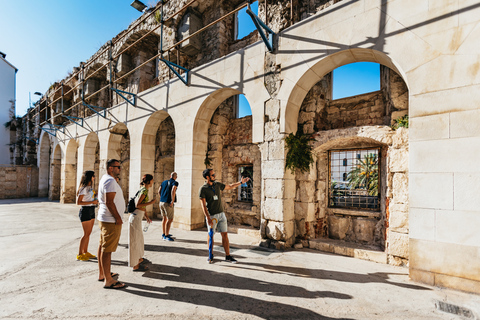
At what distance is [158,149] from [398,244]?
8.50 m

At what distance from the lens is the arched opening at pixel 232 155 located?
7.35 metres

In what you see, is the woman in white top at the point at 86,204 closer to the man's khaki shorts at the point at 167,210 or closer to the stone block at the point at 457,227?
the man's khaki shorts at the point at 167,210

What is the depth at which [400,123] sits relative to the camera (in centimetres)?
423

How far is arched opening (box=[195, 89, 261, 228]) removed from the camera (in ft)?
24.1

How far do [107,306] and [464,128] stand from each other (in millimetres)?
4860

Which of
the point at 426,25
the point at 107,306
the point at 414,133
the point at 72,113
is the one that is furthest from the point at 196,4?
the point at 72,113

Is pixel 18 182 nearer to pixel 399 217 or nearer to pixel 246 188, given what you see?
pixel 246 188

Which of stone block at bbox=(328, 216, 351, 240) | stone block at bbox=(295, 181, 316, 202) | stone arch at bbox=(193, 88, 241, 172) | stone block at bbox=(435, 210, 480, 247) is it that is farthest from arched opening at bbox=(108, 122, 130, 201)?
Result: stone block at bbox=(435, 210, 480, 247)

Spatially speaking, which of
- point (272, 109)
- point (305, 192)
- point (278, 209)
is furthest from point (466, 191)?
point (272, 109)

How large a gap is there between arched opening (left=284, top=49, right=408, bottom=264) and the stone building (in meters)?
0.02

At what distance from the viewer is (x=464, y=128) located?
312 centimetres

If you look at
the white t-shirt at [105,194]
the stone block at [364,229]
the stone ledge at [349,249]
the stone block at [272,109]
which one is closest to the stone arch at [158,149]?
the stone block at [272,109]

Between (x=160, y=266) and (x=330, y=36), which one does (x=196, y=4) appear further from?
(x=160, y=266)

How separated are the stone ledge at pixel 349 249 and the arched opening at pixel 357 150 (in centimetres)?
12
